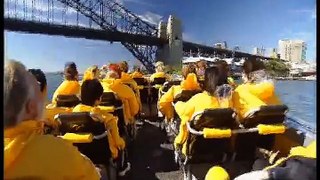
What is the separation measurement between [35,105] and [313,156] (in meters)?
0.56

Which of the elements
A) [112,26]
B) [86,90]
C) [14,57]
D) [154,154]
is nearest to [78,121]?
[86,90]

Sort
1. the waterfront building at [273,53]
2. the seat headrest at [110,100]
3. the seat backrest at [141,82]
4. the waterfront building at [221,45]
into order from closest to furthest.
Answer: the waterfront building at [273,53] < the waterfront building at [221,45] < the seat headrest at [110,100] < the seat backrest at [141,82]

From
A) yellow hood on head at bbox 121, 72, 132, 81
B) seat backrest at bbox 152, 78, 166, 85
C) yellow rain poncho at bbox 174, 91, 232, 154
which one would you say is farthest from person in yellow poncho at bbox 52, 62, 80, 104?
seat backrest at bbox 152, 78, 166, 85

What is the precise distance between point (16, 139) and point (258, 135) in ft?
4.55

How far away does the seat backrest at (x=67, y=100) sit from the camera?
255 cm

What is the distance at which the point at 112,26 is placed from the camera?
2006mm

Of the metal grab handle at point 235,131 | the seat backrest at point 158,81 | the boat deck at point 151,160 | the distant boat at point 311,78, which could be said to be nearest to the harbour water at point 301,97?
the distant boat at point 311,78

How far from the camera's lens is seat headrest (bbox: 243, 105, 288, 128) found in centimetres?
206

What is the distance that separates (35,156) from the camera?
1000 mm

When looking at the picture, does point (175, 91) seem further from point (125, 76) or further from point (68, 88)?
point (68, 88)

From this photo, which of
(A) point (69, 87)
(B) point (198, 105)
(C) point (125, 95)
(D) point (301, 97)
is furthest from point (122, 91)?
(D) point (301, 97)

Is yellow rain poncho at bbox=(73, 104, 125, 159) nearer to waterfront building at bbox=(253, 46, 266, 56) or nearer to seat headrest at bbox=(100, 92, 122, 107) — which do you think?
waterfront building at bbox=(253, 46, 266, 56)

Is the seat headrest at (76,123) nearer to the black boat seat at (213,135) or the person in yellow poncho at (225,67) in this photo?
the black boat seat at (213,135)

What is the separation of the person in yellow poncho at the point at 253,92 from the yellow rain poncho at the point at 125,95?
121 cm
